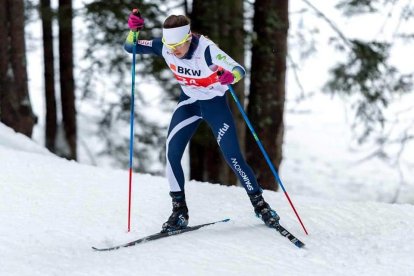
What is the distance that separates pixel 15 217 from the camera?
548 cm

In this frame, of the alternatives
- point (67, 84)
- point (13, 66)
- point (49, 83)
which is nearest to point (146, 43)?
point (13, 66)

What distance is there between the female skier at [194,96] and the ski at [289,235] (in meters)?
0.08

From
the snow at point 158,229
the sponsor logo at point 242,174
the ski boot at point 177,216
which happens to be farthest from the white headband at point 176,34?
the snow at point 158,229

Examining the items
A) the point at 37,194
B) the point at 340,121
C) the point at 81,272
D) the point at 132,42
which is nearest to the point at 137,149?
the point at 37,194

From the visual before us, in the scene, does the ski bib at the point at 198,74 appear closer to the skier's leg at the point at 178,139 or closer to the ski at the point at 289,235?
the skier's leg at the point at 178,139

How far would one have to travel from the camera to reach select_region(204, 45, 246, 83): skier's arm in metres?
4.86

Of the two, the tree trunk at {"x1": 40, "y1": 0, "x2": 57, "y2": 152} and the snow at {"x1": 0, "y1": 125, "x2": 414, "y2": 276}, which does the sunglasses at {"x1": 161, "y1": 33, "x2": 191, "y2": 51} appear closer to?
the snow at {"x1": 0, "y1": 125, "x2": 414, "y2": 276}

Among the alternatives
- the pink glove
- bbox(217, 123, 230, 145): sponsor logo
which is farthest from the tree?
the pink glove

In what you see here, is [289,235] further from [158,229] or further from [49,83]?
[49,83]

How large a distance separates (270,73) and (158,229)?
432 centimetres

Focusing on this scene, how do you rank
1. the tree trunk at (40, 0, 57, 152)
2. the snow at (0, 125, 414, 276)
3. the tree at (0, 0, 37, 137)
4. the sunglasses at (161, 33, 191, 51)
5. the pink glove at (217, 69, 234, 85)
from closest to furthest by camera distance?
the snow at (0, 125, 414, 276) → the pink glove at (217, 69, 234, 85) → the sunglasses at (161, 33, 191, 51) → the tree at (0, 0, 37, 137) → the tree trunk at (40, 0, 57, 152)

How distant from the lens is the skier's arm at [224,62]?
4.86m

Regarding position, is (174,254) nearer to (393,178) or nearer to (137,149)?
(137,149)

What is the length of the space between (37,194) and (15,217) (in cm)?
72
